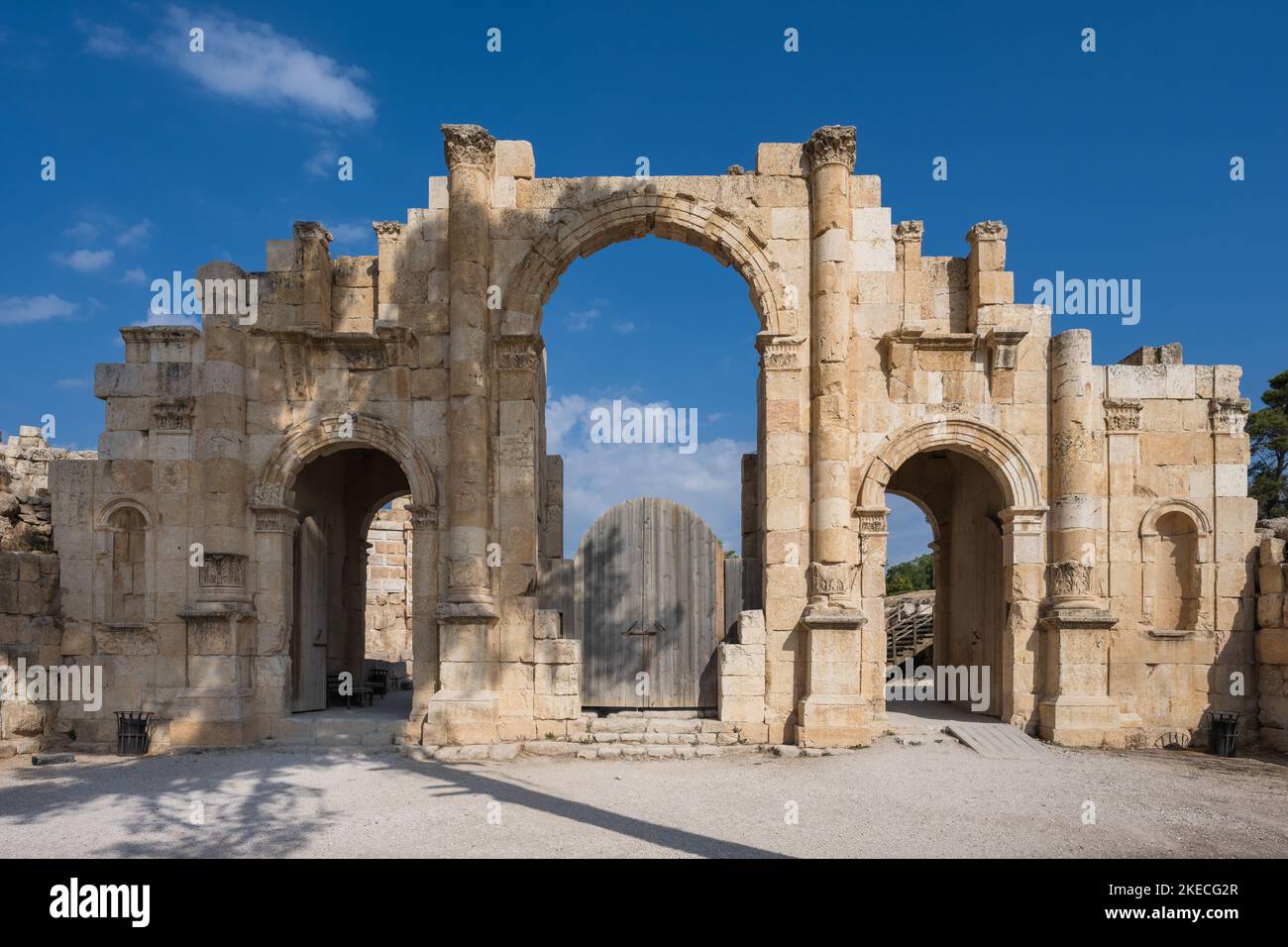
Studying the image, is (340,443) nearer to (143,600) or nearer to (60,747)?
(143,600)

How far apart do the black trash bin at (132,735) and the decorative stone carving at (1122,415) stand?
41.4 feet

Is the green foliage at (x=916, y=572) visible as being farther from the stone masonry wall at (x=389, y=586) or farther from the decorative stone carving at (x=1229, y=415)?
the decorative stone carving at (x=1229, y=415)

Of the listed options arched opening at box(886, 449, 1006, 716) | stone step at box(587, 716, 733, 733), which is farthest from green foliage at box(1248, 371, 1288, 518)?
stone step at box(587, 716, 733, 733)

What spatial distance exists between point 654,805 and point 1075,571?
6.32 metres

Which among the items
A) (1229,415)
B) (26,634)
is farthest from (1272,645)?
(26,634)

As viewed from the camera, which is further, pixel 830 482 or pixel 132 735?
pixel 830 482

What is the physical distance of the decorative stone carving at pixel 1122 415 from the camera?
430 inches

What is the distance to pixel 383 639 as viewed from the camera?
19.4 metres

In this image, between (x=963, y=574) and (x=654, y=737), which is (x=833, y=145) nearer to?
(x=963, y=574)

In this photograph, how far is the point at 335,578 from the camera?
13.6 m

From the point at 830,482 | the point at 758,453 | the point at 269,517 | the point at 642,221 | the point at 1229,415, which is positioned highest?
the point at 642,221

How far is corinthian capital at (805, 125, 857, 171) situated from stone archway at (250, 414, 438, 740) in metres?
6.36

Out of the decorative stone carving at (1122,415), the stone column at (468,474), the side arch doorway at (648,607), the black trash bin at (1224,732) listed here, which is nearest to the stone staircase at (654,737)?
the side arch doorway at (648,607)

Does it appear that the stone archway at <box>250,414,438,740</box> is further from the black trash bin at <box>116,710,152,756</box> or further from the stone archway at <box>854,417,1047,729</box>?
the stone archway at <box>854,417,1047,729</box>
